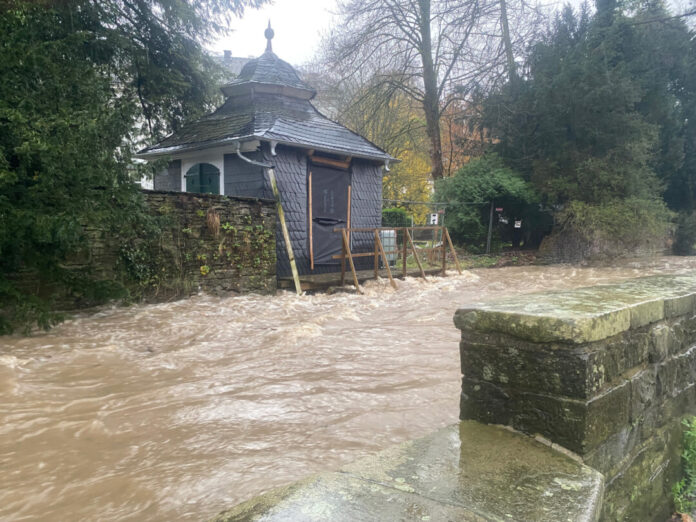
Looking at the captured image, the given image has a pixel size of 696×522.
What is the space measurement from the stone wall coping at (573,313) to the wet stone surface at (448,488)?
47 centimetres

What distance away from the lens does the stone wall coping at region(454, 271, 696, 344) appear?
1.99m

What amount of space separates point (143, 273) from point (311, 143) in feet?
15.7

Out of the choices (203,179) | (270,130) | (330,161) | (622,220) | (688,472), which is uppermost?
(270,130)

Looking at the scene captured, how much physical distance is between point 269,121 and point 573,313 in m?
10.2

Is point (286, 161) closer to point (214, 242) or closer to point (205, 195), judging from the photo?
point (205, 195)

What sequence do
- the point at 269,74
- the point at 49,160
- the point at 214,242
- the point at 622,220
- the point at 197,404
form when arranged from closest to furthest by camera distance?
the point at 197,404 < the point at 49,160 < the point at 214,242 < the point at 269,74 < the point at 622,220

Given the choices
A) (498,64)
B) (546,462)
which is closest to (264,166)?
(546,462)

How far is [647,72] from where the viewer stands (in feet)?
55.3

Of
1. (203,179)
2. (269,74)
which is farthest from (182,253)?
(269,74)

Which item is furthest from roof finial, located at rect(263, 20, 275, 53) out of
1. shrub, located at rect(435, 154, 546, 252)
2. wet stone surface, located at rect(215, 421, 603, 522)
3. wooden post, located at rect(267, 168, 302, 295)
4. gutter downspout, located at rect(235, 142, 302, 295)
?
wet stone surface, located at rect(215, 421, 603, 522)

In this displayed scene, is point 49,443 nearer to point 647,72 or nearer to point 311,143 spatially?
Result: point 311,143

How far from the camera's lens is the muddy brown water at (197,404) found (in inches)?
102

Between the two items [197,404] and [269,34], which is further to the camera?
[269,34]

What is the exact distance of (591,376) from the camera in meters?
2.02
